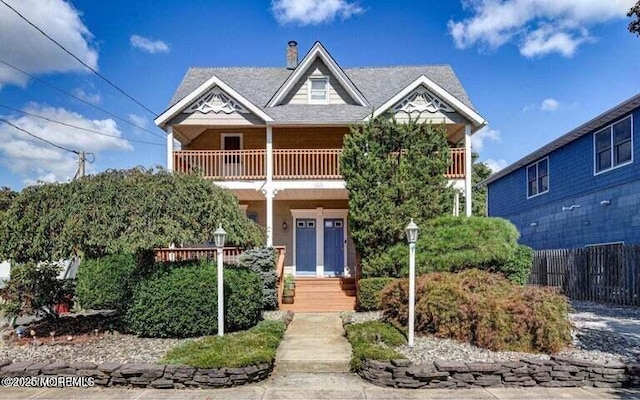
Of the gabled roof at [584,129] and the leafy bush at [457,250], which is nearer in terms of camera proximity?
the leafy bush at [457,250]

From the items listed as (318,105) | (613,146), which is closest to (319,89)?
(318,105)

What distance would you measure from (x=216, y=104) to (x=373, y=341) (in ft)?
34.0

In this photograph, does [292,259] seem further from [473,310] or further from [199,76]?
[473,310]

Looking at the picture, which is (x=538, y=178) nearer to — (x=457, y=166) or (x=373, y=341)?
(x=457, y=166)

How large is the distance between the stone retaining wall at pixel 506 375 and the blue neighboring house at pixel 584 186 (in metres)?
9.56

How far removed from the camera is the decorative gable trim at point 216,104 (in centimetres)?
1542

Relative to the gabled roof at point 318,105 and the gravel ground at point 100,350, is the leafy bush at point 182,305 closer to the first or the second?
the gravel ground at point 100,350

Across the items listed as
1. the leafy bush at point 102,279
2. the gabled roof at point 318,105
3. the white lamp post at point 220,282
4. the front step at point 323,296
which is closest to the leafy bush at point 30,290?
the leafy bush at point 102,279

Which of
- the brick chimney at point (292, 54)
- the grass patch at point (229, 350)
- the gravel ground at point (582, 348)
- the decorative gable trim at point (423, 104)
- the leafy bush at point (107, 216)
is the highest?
the brick chimney at point (292, 54)

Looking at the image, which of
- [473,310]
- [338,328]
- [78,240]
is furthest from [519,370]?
[78,240]

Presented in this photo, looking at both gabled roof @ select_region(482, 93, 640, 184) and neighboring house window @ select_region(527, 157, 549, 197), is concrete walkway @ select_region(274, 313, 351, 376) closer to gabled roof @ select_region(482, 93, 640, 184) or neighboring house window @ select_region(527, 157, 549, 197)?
gabled roof @ select_region(482, 93, 640, 184)

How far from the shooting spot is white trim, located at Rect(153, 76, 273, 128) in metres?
15.1

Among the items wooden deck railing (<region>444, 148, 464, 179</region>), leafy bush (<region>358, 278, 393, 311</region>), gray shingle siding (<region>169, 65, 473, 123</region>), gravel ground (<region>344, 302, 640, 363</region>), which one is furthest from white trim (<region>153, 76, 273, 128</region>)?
gravel ground (<region>344, 302, 640, 363</region>)

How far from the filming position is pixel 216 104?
15.5 m
